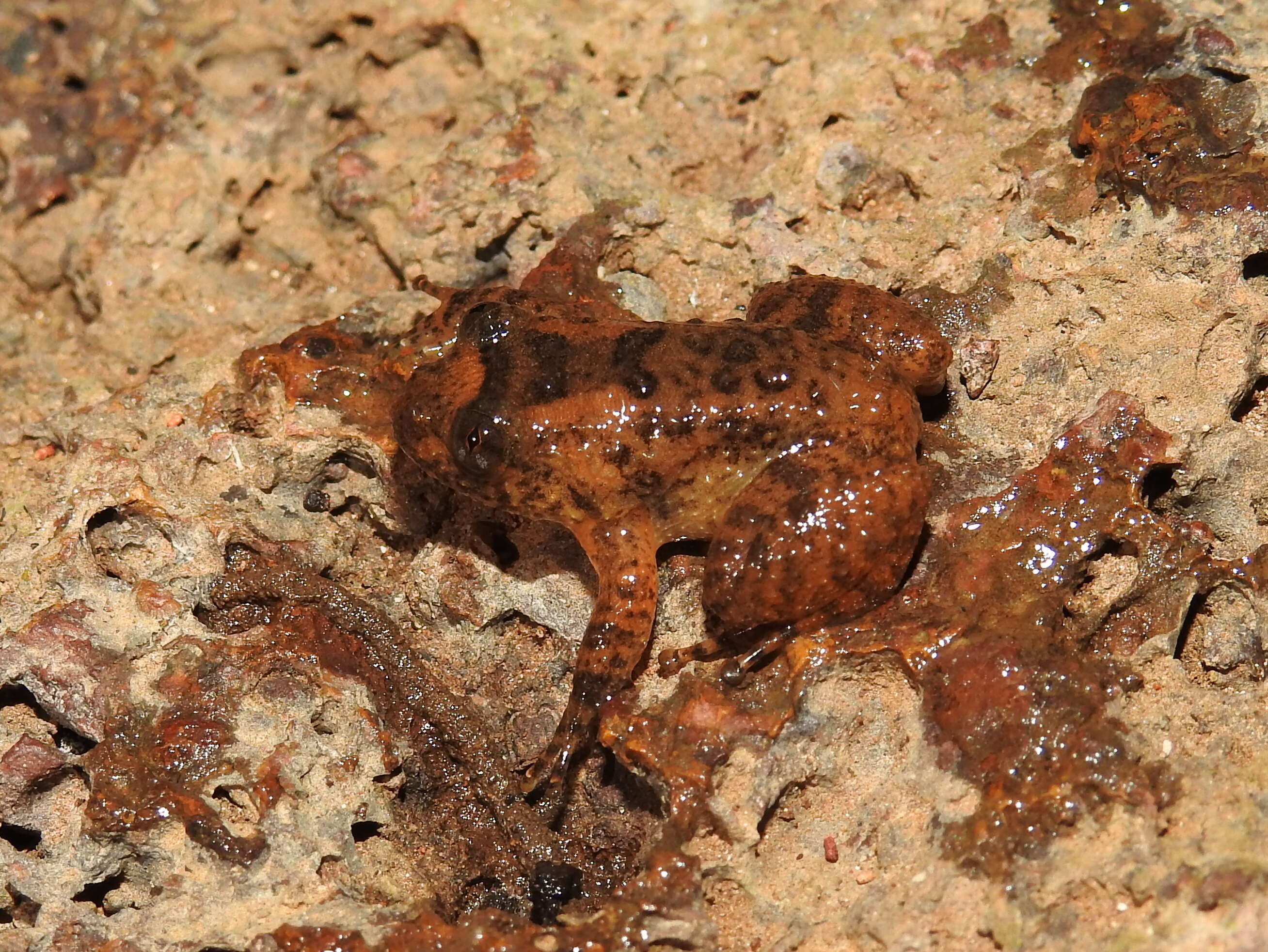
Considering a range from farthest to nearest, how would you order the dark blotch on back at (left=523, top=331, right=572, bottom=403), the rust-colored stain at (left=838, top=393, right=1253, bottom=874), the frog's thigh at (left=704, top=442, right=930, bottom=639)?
the dark blotch on back at (left=523, top=331, right=572, bottom=403) < the frog's thigh at (left=704, top=442, right=930, bottom=639) < the rust-colored stain at (left=838, top=393, right=1253, bottom=874)

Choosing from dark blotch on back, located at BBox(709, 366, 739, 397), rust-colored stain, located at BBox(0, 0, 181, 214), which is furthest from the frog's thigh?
rust-colored stain, located at BBox(0, 0, 181, 214)

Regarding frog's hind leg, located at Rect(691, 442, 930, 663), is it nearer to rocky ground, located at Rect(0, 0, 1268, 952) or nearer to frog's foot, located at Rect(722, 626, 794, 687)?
frog's foot, located at Rect(722, 626, 794, 687)

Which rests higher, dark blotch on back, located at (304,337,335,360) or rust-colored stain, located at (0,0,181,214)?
rust-colored stain, located at (0,0,181,214)

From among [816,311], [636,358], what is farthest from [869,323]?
[636,358]

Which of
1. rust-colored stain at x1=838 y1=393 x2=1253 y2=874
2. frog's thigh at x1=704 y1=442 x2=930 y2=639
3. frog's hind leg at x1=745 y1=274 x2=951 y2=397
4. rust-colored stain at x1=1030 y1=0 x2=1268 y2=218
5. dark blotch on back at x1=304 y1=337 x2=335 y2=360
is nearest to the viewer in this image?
rust-colored stain at x1=838 y1=393 x2=1253 y2=874

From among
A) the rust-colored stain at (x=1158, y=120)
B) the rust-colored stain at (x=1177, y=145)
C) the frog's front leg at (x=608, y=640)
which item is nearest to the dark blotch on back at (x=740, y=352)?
the frog's front leg at (x=608, y=640)

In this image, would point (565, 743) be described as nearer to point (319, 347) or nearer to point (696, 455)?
point (696, 455)
